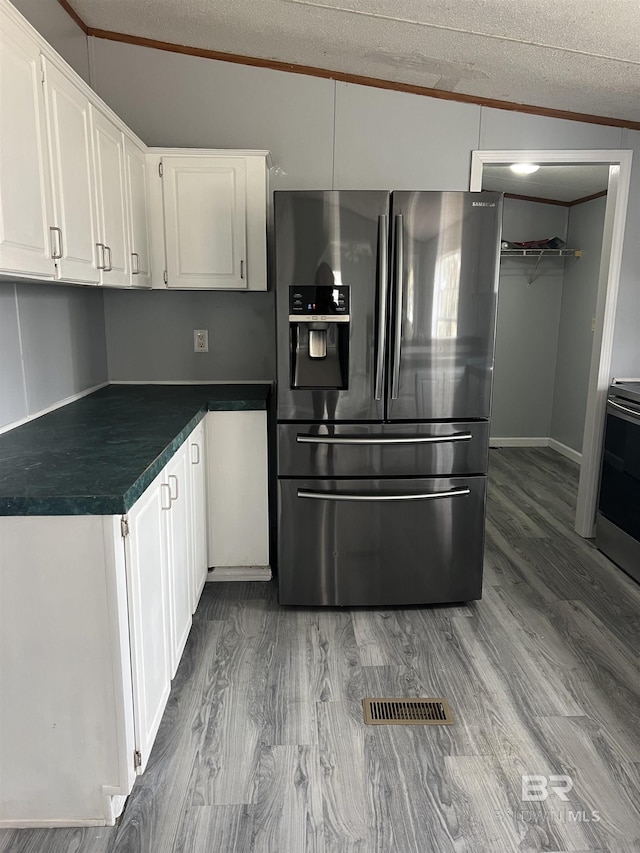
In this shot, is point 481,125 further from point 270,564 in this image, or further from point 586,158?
point 270,564

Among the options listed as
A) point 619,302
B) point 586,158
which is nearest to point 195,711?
point 619,302

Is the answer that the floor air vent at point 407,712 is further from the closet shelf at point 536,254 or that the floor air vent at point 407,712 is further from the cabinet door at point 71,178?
the closet shelf at point 536,254

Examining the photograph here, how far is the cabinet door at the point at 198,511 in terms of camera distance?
249cm

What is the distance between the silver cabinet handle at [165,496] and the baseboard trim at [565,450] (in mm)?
4074

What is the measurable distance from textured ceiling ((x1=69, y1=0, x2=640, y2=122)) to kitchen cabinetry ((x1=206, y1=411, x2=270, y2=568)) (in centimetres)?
167

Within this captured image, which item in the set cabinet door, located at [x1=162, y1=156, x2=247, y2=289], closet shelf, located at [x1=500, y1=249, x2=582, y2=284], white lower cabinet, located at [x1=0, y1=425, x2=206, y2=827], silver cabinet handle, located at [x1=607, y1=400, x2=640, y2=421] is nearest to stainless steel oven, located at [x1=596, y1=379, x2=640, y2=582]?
silver cabinet handle, located at [x1=607, y1=400, x2=640, y2=421]

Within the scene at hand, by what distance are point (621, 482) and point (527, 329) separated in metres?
2.65

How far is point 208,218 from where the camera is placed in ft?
9.47

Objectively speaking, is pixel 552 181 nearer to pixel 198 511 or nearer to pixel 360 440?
pixel 360 440

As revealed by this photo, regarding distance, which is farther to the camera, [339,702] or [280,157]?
[280,157]

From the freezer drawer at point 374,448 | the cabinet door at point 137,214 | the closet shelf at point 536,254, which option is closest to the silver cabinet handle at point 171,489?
the freezer drawer at point 374,448

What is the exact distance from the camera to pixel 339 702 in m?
2.15

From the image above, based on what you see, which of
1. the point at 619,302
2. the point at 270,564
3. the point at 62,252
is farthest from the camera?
the point at 619,302

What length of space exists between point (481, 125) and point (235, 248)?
57.8 inches
